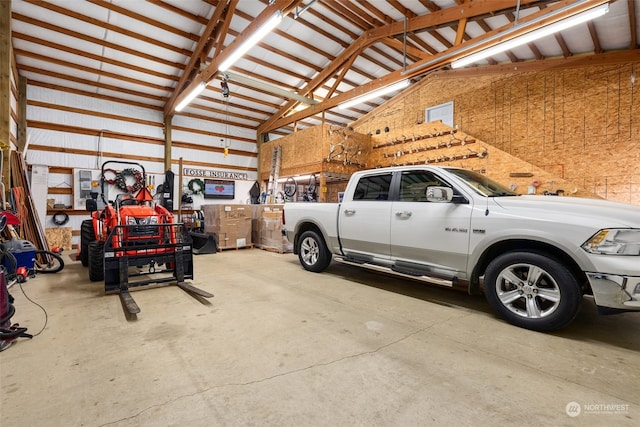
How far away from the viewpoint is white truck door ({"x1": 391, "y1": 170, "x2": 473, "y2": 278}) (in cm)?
334

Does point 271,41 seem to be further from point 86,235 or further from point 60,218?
point 60,218

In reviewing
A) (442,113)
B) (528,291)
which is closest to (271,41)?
(442,113)

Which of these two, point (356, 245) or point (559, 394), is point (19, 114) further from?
point (559, 394)

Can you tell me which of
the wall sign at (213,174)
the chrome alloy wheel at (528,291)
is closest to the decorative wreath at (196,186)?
the wall sign at (213,174)

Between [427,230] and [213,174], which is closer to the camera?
[427,230]

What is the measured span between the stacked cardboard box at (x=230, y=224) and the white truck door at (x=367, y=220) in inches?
177

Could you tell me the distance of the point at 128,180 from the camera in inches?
382

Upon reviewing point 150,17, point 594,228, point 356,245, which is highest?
point 150,17

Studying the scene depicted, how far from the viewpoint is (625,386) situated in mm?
1949

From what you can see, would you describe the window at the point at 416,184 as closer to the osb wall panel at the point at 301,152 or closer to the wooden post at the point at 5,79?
the osb wall panel at the point at 301,152

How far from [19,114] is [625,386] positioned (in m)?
12.9

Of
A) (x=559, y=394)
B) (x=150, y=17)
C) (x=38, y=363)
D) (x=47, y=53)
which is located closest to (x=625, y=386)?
(x=559, y=394)

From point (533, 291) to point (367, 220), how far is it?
2140 millimetres

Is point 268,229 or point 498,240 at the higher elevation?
point 498,240
